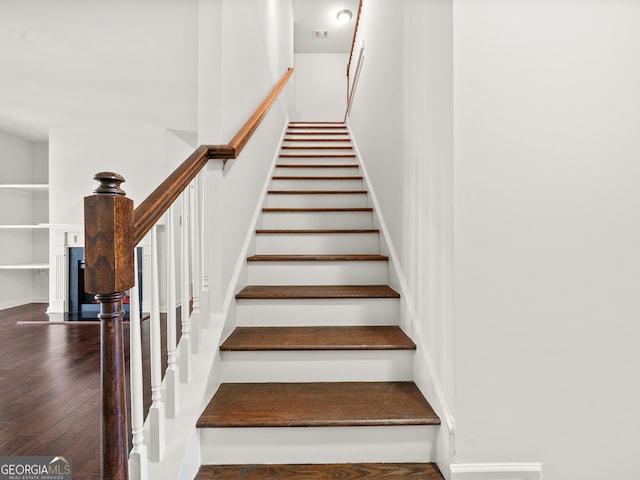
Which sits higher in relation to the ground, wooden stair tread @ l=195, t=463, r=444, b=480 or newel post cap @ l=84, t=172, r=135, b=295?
newel post cap @ l=84, t=172, r=135, b=295

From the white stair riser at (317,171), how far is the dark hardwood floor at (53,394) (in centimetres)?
192

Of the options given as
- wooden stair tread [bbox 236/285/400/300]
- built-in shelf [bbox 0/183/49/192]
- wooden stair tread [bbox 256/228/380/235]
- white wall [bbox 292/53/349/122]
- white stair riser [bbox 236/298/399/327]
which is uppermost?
white wall [bbox 292/53/349/122]

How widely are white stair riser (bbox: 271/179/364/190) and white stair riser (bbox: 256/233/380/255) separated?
2.63 ft

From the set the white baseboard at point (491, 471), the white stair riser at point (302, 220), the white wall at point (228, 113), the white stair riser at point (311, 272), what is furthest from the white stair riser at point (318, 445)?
the white stair riser at point (302, 220)

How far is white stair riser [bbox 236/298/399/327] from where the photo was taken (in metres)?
1.83

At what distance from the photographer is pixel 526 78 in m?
1.18

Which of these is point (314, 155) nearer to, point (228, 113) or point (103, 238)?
point (228, 113)

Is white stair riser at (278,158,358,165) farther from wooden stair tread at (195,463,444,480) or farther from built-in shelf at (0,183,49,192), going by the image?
built-in shelf at (0,183,49,192)

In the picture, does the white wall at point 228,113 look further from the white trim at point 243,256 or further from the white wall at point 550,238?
the white wall at point 550,238

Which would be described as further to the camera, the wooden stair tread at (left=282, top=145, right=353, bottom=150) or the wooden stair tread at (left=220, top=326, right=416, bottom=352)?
the wooden stair tread at (left=282, top=145, right=353, bottom=150)

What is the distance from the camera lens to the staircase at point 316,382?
50.2 inches

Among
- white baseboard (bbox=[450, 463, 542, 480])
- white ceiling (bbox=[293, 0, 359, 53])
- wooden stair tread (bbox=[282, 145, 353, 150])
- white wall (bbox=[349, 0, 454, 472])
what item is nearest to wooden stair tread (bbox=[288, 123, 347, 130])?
wooden stair tread (bbox=[282, 145, 353, 150])

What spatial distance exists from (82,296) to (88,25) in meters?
3.57

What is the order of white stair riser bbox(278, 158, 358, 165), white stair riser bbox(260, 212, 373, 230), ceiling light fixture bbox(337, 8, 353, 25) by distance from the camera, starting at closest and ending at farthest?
1. white stair riser bbox(260, 212, 373, 230)
2. white stair riser bbox(278, 158, 358, 165)
3. ceiling light fixture bbox(337, 8, 353, 25)
